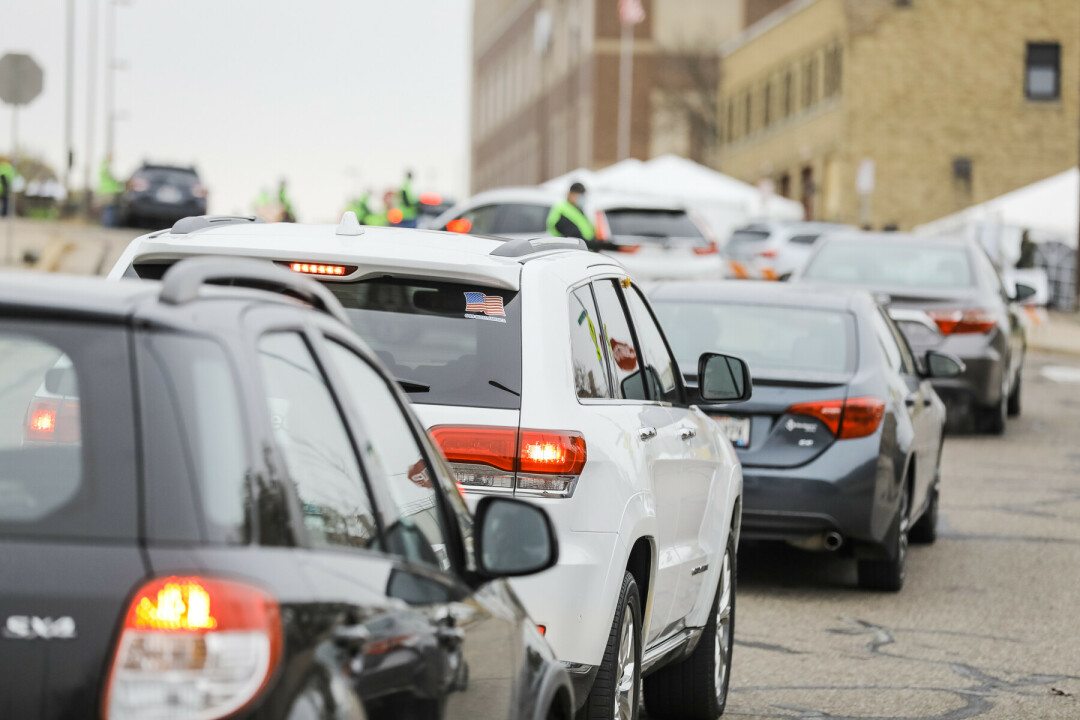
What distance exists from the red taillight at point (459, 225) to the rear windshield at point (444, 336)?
675 inches

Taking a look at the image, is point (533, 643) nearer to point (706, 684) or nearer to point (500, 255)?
point (500, 255)

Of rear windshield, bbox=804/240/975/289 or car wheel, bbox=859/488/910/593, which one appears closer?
car wheel, bbox=859/488/910/593

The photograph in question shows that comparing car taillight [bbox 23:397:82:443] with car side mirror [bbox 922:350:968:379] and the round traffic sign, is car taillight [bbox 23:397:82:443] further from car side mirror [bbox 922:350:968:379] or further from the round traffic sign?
the round traffic sign

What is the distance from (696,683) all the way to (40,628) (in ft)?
13.8

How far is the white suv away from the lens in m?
5.02

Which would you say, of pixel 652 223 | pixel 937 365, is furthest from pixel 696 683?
pixel 652 223

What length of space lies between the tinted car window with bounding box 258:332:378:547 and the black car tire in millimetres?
16450

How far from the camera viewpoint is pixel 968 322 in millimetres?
16203

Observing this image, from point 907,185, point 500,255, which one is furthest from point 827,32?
point 500,255

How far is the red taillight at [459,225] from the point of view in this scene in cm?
2248

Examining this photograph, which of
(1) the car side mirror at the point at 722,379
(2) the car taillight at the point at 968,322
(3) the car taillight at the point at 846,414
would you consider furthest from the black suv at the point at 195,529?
(2) the car taillight at the point at 968,322

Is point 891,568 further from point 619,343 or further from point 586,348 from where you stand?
point 586,348

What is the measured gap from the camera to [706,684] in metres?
6.50

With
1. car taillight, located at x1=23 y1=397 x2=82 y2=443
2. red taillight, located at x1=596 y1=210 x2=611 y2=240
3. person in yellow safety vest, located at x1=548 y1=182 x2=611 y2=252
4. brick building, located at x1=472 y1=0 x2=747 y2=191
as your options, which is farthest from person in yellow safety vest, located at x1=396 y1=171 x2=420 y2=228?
brick building, located at x1=472 y1=0 x2=747 y2=191
